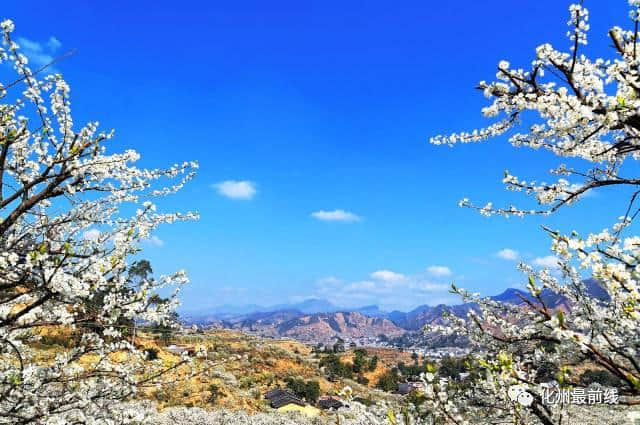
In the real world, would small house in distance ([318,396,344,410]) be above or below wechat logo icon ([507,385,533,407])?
below

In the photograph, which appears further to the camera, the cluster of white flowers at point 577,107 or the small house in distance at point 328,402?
the small house in distance at point 328,402

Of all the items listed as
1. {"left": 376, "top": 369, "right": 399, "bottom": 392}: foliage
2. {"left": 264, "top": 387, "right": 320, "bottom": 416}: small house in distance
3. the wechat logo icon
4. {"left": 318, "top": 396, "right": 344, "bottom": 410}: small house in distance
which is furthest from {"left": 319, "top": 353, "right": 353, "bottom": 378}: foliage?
the wechat logo icon

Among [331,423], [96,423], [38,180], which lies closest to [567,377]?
[38,180]

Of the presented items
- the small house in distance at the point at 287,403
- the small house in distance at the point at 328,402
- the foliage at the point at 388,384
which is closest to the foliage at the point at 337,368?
the foliage at the point at 388,384

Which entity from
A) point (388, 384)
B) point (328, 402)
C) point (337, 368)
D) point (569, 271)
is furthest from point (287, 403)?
point (569, 271)

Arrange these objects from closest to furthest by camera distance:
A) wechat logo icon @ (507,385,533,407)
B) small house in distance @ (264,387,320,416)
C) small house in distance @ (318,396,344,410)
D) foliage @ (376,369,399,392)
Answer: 1. wechat logo icon @ (507,385,533,407)
2. small house in distance @ (264,387,320,416)
3. small house in distance @ (318,396,344,410)
4. foliage @ (376,369,399,392)

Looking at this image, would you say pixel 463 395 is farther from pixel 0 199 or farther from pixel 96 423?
pixel 0 199

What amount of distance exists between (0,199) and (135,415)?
3.55m

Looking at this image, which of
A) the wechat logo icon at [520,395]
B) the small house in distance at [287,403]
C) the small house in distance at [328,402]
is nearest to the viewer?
the wechat logo icon at [520,395]

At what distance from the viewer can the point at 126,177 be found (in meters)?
4.95

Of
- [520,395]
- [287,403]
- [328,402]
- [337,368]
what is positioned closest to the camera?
[520,395]

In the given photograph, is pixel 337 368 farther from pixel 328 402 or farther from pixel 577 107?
pixel 577 107

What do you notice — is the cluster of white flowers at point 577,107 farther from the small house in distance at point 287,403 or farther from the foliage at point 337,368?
the foliage at point 337,368

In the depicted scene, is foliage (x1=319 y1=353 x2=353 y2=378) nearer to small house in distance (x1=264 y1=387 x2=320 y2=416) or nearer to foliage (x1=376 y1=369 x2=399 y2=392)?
foliage (x1=376 y1=369 x2=399 y2=392)
